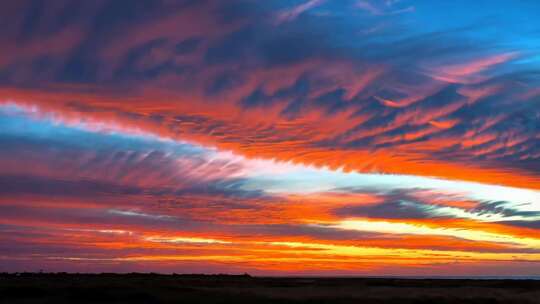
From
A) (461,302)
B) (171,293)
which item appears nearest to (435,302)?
(461,302)

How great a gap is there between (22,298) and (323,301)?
3016cm

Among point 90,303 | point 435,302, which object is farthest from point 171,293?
point 435,302

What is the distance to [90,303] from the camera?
56.5 m

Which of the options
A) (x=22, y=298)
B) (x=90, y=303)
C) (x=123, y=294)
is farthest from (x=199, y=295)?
(x=22, y=298)

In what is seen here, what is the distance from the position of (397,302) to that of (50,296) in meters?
36.3

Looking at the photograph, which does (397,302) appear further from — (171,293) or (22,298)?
(22,298)

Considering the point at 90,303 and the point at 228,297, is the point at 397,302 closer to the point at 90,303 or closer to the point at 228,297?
the point at 228,297

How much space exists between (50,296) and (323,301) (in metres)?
27.9

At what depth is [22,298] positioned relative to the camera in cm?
5897

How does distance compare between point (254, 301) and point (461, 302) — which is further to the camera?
point (461, 302)

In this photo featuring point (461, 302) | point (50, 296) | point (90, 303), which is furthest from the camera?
point (461, 302)

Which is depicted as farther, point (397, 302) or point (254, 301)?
point (397, 302)

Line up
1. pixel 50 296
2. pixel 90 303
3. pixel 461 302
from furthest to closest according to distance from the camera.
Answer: pixel 461 302 → pixel 50 296 → pixel 90 303

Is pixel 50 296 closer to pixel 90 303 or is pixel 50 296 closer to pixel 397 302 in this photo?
pixel 90 303
